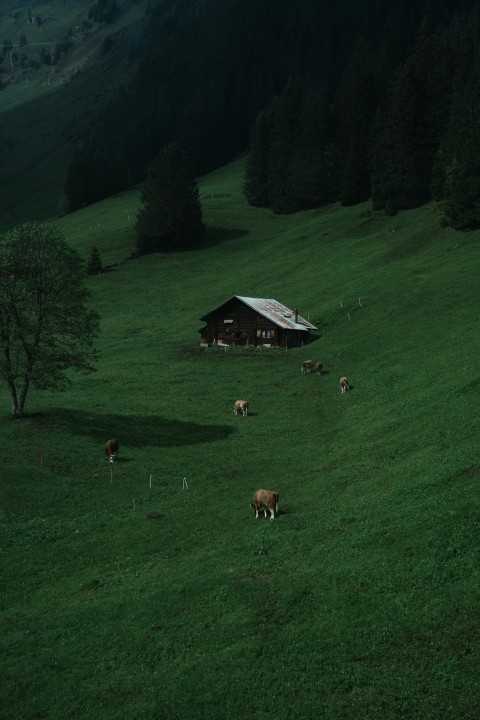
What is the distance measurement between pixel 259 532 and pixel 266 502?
2.07 meters

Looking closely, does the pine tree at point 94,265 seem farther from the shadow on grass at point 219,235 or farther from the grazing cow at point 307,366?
the grazing cow at point 307,366

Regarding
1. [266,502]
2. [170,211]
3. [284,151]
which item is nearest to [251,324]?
[266,502]

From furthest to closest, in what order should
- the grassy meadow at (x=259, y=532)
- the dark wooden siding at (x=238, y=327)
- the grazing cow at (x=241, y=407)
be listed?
the dark wooden siding at (x=238, y=327) → the grazing cow at (x=241, y=407) → the grassy meadow at (x=259, y=532)

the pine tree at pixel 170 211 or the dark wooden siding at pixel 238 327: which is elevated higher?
the pine tree at pixel 170 211

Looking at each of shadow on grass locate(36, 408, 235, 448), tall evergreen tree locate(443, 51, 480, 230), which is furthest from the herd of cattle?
tall evergreen tree locate(443, 51, 480, 230)

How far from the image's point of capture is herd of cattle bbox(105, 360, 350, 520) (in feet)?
103

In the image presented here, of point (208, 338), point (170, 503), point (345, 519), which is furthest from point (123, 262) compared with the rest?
point (345, 519)

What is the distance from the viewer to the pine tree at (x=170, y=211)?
4749 inches

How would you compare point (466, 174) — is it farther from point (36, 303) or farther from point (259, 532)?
point (259, 532)

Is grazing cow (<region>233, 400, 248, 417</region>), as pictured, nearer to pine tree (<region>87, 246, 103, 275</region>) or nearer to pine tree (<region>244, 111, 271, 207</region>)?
pine tree (<region>87, 246, 103, 275</region>)

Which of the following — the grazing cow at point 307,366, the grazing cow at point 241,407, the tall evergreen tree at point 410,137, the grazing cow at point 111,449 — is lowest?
the grazing cow at point 307,366

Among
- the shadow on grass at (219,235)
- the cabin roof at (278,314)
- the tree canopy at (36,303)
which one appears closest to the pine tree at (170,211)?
the shadow on grass at (219,235)

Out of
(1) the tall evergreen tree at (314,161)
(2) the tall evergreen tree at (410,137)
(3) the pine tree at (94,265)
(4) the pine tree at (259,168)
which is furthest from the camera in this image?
(4) the pine tree at (259,168)

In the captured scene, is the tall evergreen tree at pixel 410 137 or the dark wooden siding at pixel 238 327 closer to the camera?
the dark wooden siding at pixel 238 327
